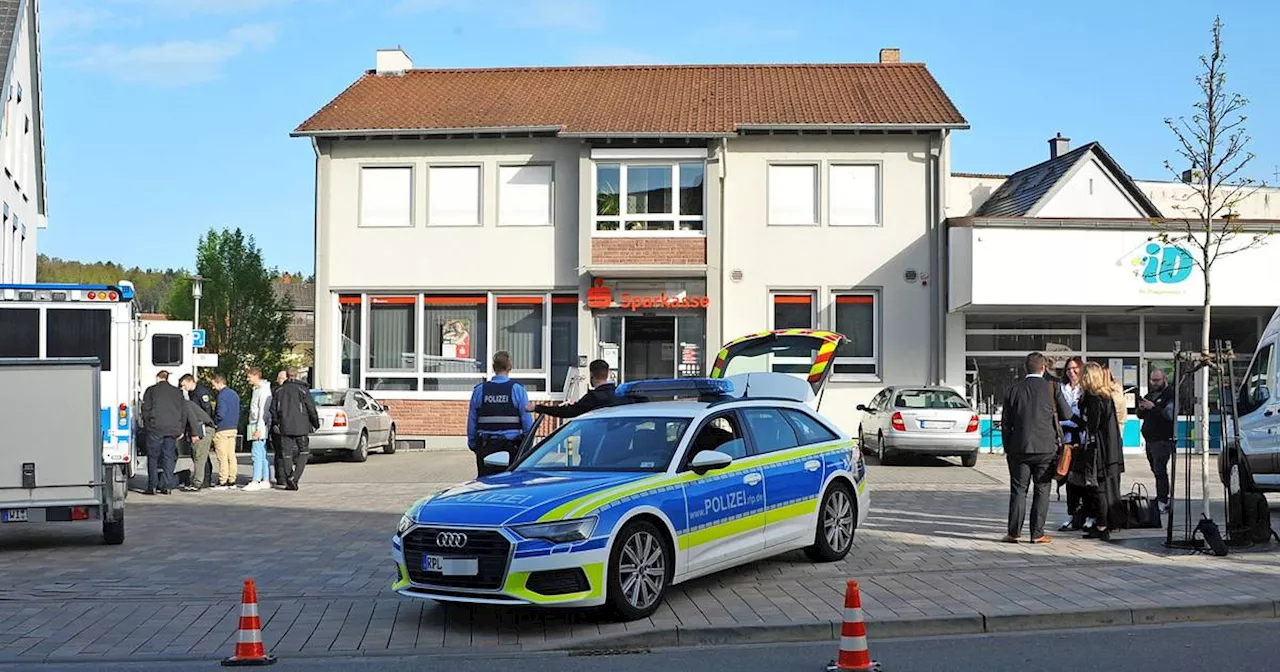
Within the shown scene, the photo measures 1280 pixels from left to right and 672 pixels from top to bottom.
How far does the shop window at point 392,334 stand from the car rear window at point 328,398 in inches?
176

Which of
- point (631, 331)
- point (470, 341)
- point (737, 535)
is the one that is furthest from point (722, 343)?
point (737, 535)

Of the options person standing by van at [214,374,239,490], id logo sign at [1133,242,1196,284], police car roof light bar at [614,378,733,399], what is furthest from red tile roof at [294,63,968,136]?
police car roof light bar at [614,378,733,399]

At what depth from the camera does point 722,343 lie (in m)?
27.8

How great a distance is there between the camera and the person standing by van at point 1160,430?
14.8 metres

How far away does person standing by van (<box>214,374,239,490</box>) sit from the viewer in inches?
768

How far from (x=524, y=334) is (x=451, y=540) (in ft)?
66.9

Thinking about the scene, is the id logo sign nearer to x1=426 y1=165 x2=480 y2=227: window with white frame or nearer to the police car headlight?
x1=426 y1=165 x2=480 y2=227: window with white frame

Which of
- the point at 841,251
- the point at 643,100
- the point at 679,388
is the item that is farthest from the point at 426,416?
the point at 679,388

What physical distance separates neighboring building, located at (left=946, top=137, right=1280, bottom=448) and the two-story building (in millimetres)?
1325

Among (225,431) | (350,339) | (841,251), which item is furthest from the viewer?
(350,339)

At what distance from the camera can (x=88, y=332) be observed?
52.1ft

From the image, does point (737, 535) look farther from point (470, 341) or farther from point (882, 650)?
point (470, 341)

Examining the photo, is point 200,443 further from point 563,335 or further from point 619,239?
point 619,239

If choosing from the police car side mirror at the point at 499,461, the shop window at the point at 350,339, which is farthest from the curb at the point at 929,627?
the shop window at the point at 350,339
